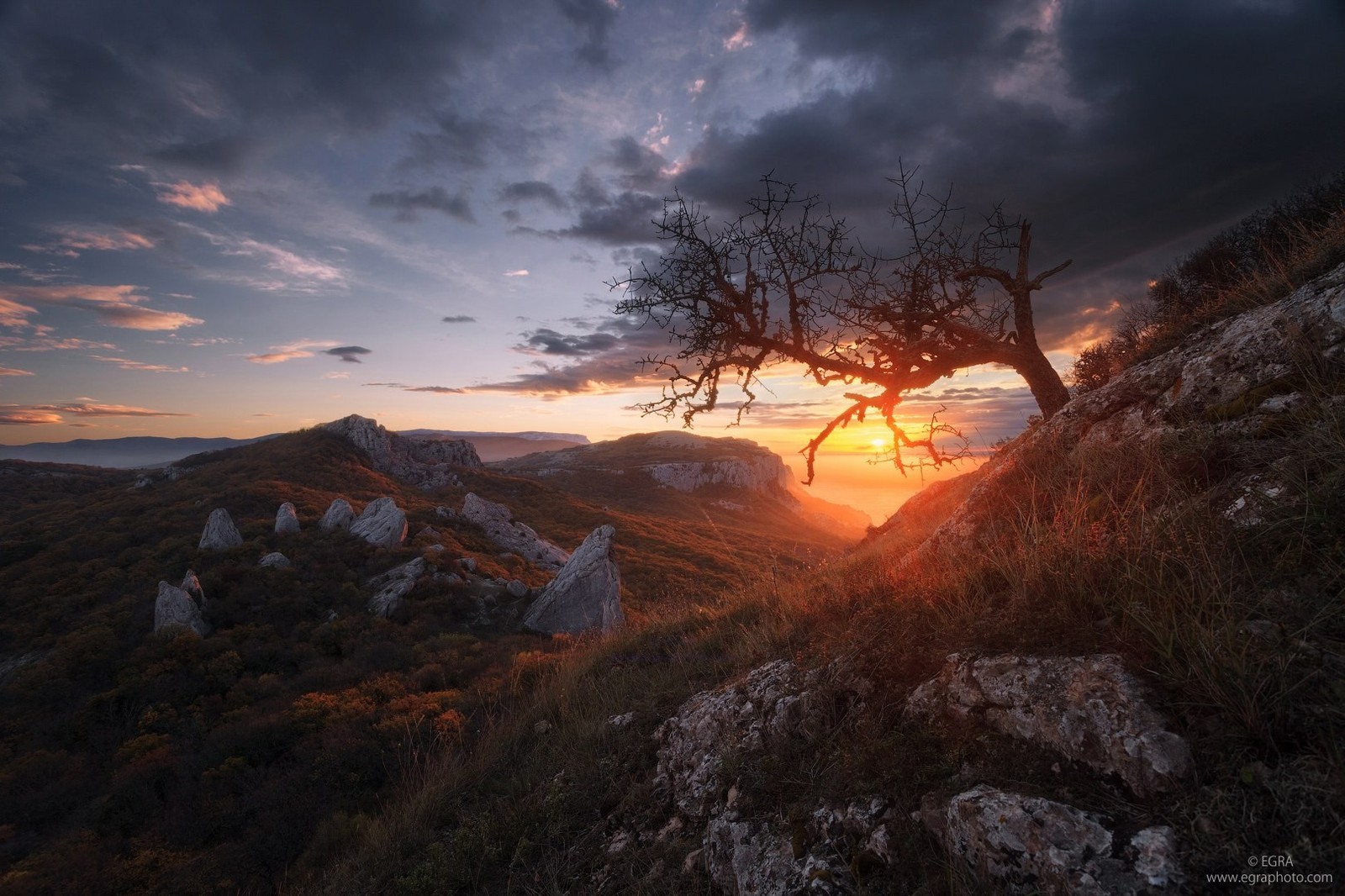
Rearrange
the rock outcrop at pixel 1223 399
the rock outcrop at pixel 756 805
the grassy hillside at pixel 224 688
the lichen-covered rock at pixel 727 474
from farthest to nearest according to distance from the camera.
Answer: the lichen-covered rock at pixel 727 474 < the grassy hillside at pixel 224 688 < the rock outcrop at pixel 1223 399 < the rock outcrop at pixel 756 805

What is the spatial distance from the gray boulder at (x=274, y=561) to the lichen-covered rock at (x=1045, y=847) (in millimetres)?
25200

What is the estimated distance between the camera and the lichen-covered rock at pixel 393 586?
59.9ft

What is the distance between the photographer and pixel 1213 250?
11391 mm

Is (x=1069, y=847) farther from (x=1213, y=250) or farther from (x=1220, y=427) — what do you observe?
(x=1213, y=250)

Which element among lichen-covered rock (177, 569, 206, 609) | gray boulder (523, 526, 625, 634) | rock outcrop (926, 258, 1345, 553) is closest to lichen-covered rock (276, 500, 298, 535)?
lichen-covered rock (177, 569, 206, 609)

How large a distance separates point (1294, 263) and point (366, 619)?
22.3 m

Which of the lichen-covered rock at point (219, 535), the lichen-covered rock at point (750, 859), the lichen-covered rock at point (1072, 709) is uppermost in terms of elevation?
the lichen-covered rock at point (1072, 709)

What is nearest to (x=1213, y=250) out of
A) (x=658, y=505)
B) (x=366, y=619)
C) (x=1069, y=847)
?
(x=1069, y=847)

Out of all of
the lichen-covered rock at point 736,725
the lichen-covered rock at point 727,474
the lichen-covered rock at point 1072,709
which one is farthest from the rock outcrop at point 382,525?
the lichen-covered rock at point 727,474

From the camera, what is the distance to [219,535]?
2316 cm

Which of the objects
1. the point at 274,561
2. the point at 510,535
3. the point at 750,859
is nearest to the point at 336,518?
the point at 274,561

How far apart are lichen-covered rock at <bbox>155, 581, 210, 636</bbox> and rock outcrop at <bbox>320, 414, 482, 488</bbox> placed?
107 ft

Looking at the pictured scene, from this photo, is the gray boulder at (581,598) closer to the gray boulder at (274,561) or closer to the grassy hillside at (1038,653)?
the gray boulder at (274,561)

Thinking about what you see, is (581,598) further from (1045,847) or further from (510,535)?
(1045,847)
